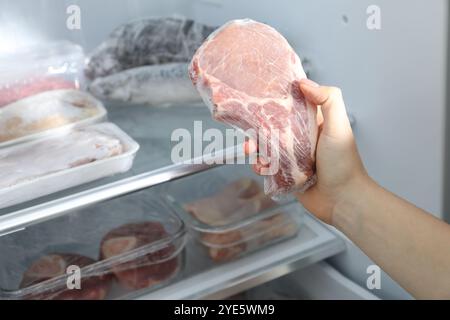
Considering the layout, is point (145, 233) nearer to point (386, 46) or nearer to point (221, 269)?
point (221, 269)

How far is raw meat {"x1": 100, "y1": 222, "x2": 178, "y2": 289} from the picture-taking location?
117cm

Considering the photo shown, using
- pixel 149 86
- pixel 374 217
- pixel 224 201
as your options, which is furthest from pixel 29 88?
pixel 374 217

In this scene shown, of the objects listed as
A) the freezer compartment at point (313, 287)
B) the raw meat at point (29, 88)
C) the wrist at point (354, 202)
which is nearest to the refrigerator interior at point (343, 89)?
the freezer compartment at point (313, 287)

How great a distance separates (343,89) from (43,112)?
1.88ft

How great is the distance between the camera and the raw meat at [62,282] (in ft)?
3.62

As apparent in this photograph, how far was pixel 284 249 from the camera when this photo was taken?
1.29m

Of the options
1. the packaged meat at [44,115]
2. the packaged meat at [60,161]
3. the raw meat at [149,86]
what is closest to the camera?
the packaged meat at [60,161]

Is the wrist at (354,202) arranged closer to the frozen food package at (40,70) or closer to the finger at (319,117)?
the finger at (319,117)

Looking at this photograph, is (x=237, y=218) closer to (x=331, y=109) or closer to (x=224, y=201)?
(x=224, y=201)

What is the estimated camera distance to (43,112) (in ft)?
3.66

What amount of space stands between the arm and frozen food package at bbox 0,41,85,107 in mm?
538

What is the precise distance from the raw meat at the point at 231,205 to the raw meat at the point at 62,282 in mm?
239

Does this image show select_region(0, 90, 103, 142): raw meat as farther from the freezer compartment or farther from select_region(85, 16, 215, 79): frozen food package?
the freezer compartment
